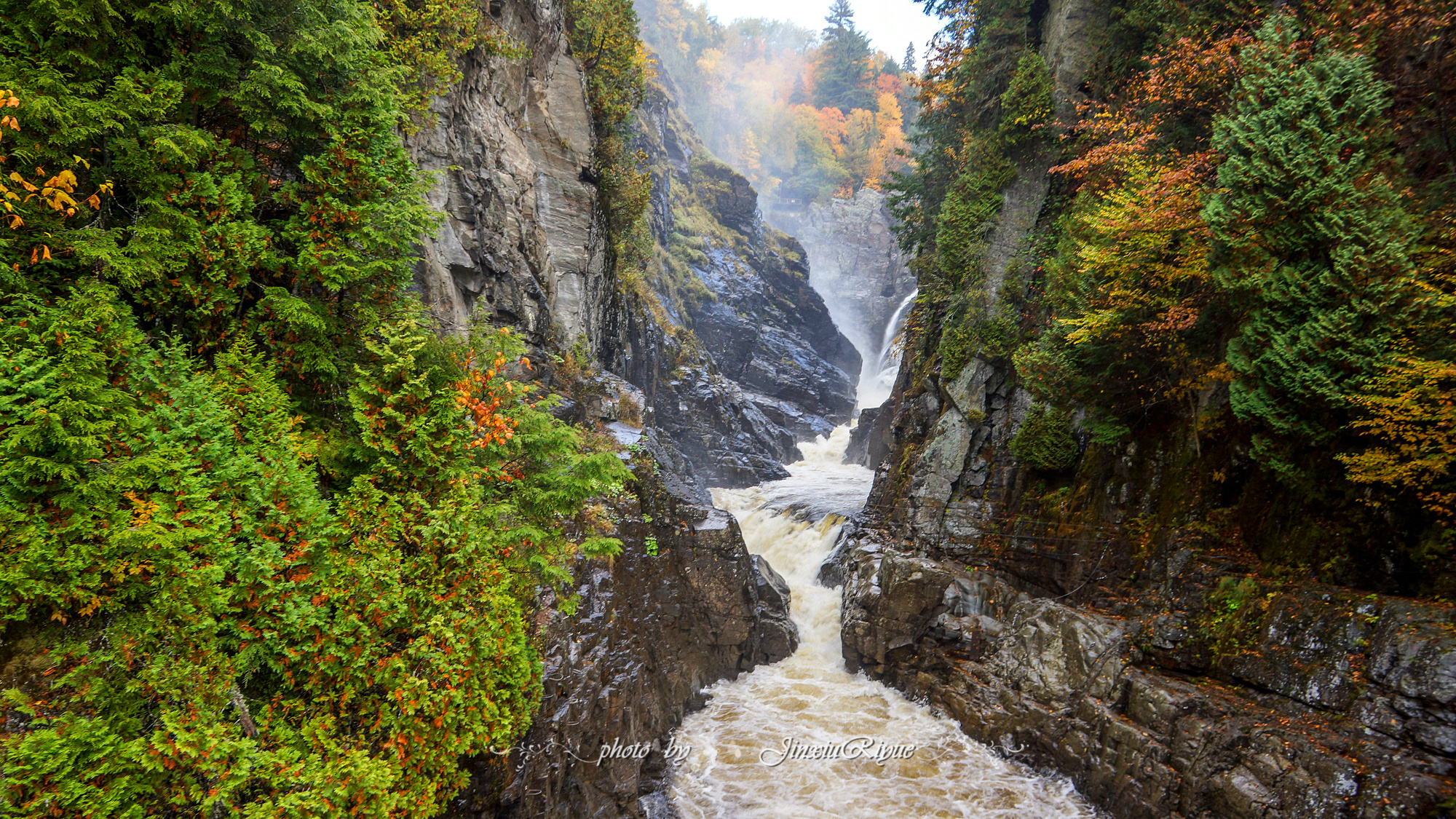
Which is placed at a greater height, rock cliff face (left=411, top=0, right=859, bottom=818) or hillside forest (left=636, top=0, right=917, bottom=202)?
hillside forest (left=636, top=0, right=917, bottom=202)

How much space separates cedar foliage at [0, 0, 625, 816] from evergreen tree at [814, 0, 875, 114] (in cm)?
6314

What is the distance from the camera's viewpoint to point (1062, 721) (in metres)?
10.3

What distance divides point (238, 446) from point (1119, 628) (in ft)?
43.8

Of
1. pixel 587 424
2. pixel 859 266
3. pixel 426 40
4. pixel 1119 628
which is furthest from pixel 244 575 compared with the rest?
pixel 859 266

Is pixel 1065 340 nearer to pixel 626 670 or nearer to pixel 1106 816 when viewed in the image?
pixel 1106 816

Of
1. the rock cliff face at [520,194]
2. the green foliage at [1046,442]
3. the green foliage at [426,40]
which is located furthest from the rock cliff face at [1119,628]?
the green foliage at [426,40]

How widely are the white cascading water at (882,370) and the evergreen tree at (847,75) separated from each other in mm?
27000

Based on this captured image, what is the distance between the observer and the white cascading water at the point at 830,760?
9883 mm

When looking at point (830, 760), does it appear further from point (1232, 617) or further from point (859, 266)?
point (859, 266)

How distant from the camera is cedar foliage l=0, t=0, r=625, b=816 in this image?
3.73 meters

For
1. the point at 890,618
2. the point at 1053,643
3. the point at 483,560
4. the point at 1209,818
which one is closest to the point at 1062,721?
the point at 1053,643

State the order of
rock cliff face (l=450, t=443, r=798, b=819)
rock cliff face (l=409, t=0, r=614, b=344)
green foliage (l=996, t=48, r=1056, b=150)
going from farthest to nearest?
green foliage (l=996, t=48, r=1056, b=150)
rock cliff face (l=409, t=0, r=614, b=344)
rock cliff face (l=450, t=443, r=798, b=819)

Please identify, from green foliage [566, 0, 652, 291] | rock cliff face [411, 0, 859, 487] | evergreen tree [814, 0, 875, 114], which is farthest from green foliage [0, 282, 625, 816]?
evergreen tree [814, 0, 875, 114]

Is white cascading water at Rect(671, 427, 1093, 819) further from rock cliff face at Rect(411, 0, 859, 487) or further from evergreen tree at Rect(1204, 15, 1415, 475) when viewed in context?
evergreen tree at Rect(1204, 15, 1415, 475)
